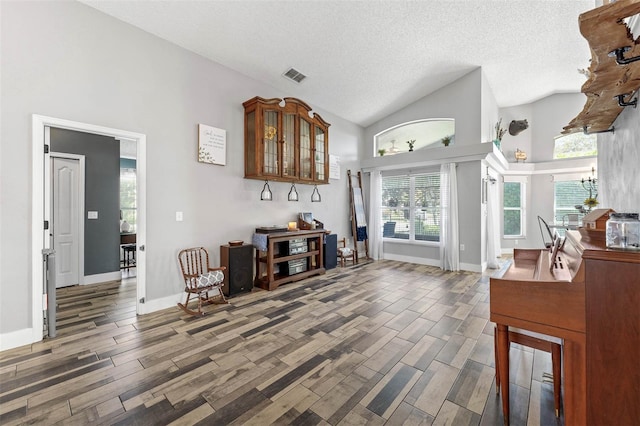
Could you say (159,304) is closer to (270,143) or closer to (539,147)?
(270,143)

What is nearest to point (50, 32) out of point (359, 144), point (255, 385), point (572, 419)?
point (255, 385)

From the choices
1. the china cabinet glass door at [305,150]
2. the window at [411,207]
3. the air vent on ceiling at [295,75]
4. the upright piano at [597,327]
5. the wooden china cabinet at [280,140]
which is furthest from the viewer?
the window at [411,207]

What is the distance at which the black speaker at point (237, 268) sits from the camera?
3686mm

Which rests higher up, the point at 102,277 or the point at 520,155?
the point at 520,155

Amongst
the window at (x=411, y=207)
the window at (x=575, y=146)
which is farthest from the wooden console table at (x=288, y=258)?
the window at (x=575, y=146)

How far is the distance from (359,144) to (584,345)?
5985mm

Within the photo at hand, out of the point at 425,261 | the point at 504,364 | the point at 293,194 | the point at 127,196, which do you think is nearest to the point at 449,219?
the point at 425,261

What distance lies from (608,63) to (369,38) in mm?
3094

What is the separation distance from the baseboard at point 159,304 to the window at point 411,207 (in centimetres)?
477

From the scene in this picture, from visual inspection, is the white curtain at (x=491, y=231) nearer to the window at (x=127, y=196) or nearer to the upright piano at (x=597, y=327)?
the upright piano at (x=597, y=327)

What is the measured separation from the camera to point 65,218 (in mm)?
4262

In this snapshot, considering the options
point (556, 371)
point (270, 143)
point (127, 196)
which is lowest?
point (556, 371)

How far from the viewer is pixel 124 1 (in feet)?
9.04

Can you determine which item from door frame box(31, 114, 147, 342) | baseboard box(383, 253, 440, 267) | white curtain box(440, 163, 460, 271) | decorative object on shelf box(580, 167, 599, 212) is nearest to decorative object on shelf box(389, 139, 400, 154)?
white curtain box(440, 163, 460, 271)
